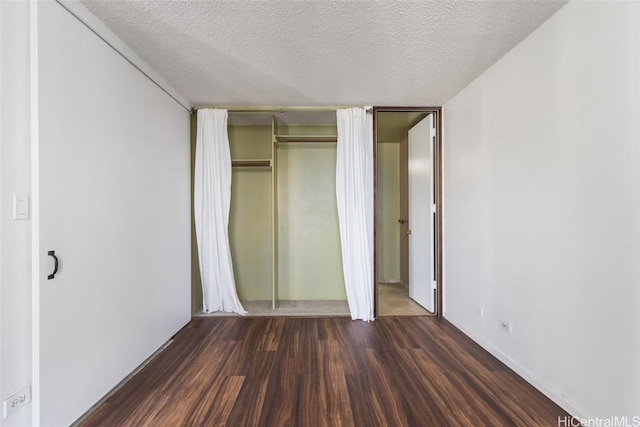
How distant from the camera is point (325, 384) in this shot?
1.92m

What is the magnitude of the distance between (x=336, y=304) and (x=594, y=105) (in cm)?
315

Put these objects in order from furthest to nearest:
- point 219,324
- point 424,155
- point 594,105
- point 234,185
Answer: point 234,185 → point 424,155 → point 219,324 → point 594,105

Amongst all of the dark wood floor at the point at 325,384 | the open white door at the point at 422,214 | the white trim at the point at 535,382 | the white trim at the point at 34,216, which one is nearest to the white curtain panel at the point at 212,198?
the dark wood floor at the point at 325,384

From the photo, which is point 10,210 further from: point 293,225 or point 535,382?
point 535,382

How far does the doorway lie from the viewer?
10.6 feet

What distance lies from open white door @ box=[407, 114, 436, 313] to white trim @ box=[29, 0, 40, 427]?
347cm

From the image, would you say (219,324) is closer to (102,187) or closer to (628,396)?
(102,187)

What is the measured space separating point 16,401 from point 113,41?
230 centimetres

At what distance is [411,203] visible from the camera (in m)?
3.81

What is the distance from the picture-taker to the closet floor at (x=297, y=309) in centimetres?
326

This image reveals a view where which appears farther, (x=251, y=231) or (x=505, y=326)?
(x=251, y=231)

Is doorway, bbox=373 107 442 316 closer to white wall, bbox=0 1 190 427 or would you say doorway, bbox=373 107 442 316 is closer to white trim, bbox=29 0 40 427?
white wall, bbox=0 1 190 427

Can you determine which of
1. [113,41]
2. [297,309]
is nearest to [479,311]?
[297,309]

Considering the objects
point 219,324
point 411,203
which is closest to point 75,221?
point 219,324
